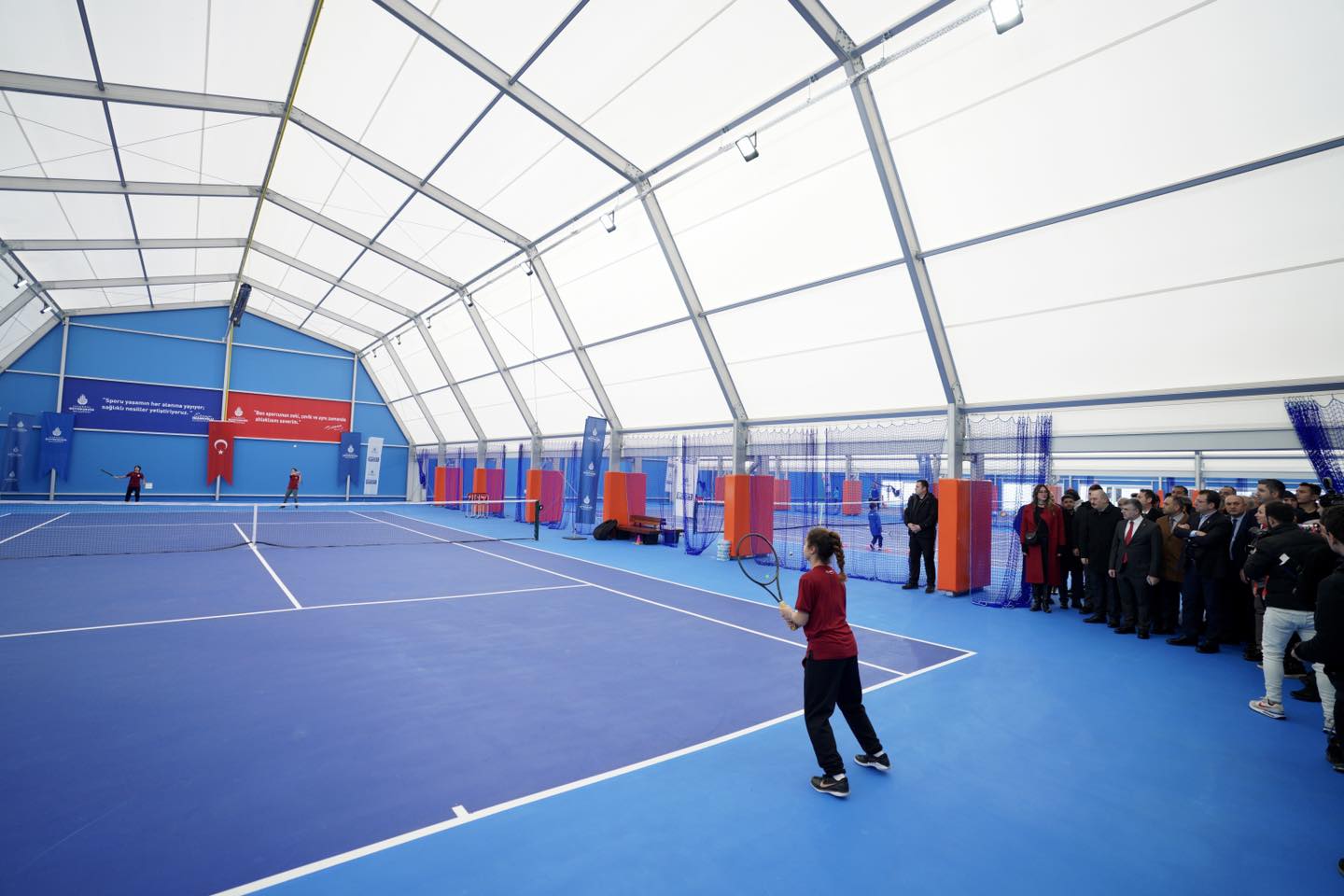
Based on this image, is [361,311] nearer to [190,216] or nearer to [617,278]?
[190,216]

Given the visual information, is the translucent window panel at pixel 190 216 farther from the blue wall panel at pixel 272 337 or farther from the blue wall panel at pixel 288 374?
the blue wall panel at pixel 288 374

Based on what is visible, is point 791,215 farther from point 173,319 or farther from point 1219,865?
point 173,319

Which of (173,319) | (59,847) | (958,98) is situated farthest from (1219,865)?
(173,319)

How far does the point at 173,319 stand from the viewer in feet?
80.7

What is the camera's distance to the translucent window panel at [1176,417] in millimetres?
7836

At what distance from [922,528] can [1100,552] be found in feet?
8.57

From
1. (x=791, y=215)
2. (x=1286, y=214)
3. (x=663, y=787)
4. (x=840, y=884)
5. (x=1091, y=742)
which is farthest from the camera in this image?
(x=791, y=215)

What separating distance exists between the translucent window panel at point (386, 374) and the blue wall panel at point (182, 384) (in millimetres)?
970

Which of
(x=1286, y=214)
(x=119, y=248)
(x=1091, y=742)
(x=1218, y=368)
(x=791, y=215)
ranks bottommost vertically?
(x=1091, y=742)

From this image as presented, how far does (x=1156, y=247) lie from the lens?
783cm

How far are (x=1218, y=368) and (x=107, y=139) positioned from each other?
1913 cm

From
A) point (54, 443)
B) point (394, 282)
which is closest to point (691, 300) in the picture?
point (394, 282)

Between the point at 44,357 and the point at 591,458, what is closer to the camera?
the point at 591,458

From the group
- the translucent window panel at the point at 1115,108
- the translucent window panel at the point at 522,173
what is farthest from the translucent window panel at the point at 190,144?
the translucent window panel at the point at 1115,108
